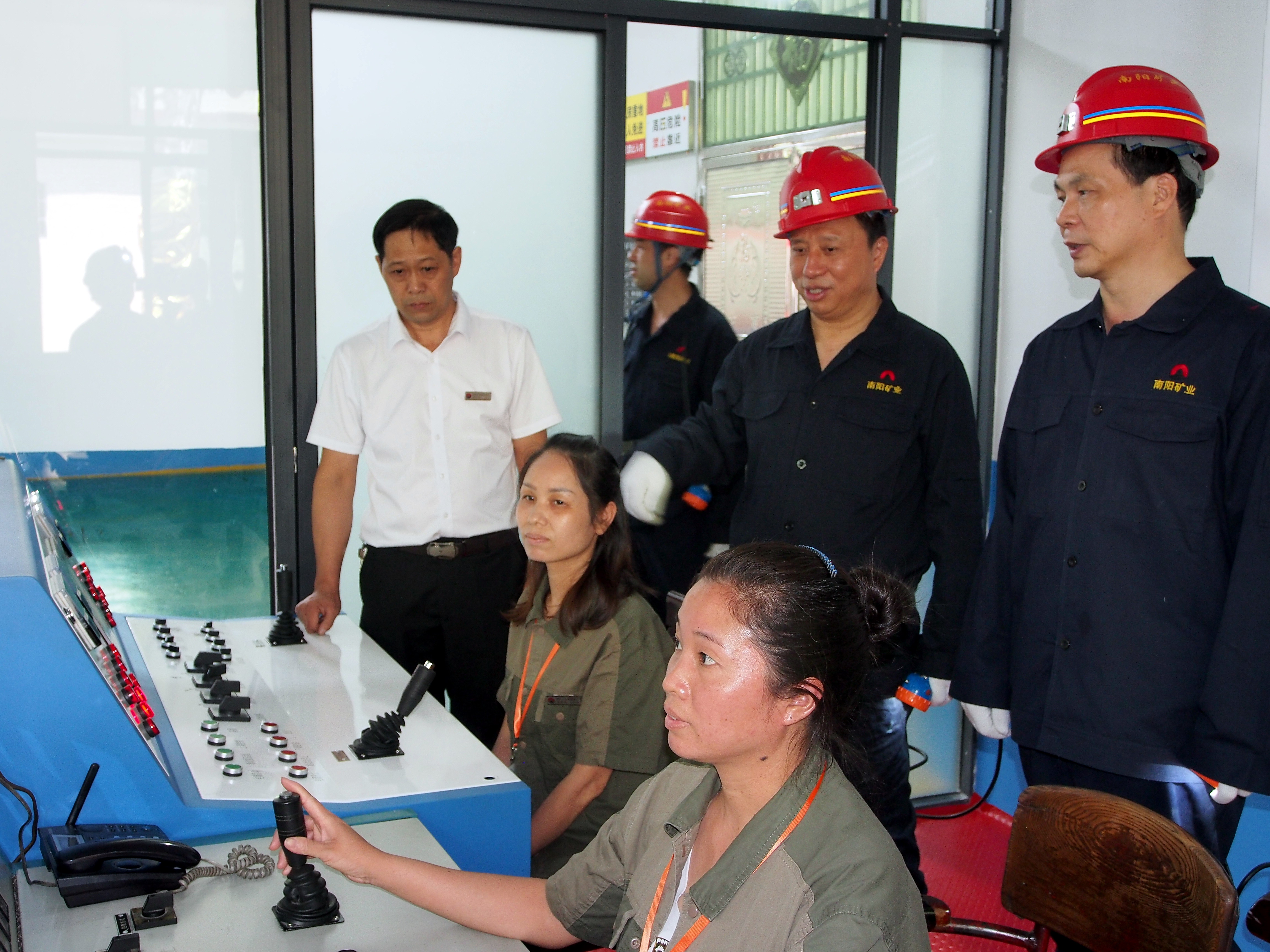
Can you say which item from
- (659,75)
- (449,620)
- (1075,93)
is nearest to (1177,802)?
(449,620)

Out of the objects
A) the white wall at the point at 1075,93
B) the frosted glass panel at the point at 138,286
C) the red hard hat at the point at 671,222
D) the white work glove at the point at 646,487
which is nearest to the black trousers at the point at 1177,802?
the white work glove at the point at 646,487

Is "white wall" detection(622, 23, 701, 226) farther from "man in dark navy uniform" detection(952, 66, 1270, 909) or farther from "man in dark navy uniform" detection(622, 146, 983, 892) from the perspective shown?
"man in dark navy uniform" detection(952, 66, 1270, 909)

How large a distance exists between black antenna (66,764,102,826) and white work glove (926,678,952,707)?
1.52 metres

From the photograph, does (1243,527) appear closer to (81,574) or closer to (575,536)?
(575,536)

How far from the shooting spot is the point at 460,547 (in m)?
2.71

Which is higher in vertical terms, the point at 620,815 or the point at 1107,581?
the point at 1107,581

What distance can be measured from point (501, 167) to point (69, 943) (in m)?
2.30

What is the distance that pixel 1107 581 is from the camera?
176 cm

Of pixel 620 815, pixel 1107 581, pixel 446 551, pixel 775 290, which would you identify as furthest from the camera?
pixel 775 290

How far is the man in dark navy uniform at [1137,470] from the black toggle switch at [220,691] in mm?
1325

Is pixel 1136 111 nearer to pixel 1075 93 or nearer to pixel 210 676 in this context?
pixel 1075 93

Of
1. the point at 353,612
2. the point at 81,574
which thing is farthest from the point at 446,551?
the point at 81,574

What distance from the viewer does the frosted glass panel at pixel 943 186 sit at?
3.42m

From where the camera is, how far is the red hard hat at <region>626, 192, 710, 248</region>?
3.58 m
